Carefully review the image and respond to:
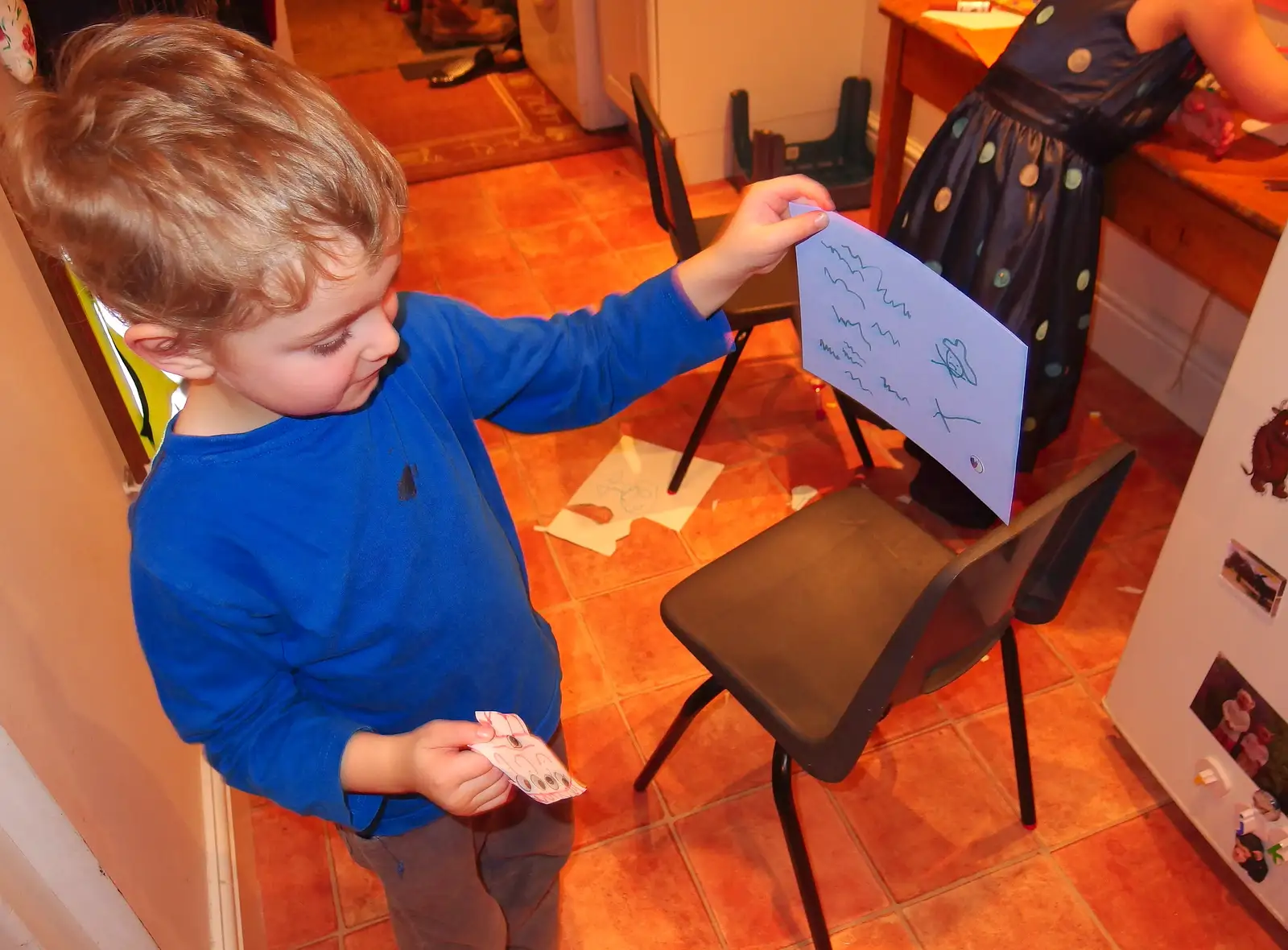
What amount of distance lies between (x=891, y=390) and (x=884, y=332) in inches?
2.8

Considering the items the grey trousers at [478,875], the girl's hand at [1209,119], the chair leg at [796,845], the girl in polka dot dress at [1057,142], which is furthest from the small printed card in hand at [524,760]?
the girl's hand at [1209,119]

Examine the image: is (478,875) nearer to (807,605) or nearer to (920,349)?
(807,605)

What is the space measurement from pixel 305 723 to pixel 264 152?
1.45ft

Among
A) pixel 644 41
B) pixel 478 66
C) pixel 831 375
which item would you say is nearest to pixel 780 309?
pixel 831 375

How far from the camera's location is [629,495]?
2.09 metres

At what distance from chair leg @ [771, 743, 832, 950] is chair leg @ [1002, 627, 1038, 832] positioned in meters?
0.34

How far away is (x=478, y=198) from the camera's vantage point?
10.4 feet

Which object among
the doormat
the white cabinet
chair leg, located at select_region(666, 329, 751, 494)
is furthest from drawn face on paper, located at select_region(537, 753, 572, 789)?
the doormat

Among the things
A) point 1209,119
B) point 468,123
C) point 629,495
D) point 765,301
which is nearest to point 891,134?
point 765,301

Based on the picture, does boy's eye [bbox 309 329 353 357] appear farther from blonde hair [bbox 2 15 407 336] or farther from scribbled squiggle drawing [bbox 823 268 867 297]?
scribbled squiggle drawing [bbox 823 268 867 297]

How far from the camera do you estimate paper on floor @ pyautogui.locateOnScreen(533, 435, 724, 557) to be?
201 centimetres

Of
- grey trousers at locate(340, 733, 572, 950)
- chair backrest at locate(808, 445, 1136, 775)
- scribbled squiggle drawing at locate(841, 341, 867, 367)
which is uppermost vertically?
scribbled squiggle drawing at locate(841, 341, 867, 367)

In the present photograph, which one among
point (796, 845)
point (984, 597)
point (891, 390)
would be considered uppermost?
point (891, 390)

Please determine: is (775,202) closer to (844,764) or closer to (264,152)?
(264,152)
